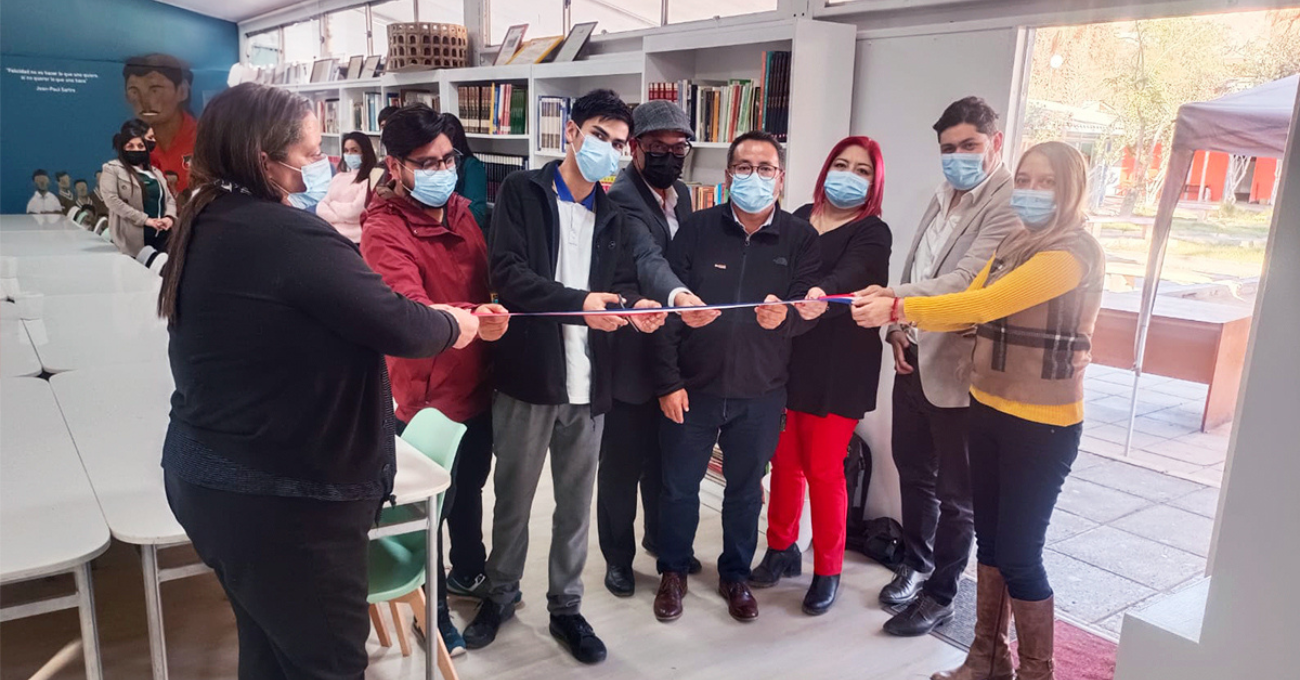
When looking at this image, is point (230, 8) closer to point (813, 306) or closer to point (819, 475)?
point (813, 306)

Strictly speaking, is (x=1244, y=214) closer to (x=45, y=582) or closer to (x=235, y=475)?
(x=235, y=475)

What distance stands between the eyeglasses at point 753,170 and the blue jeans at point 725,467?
0.70 metres

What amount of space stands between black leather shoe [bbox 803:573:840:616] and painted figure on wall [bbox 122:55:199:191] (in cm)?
247

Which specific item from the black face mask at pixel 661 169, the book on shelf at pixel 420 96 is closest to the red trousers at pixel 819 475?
the black face mask at pixel 661 169

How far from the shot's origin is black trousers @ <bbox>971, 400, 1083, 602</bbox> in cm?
195

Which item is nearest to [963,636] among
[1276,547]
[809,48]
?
[1276,547]

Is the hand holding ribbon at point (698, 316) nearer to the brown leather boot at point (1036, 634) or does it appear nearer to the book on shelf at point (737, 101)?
the book on shelf at point (737, 101)

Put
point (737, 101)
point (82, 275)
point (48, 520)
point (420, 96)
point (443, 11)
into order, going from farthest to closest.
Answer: point (443, 11) → point (420, 96) → point (82, 275) → point (737, 101) → point (48, 520)

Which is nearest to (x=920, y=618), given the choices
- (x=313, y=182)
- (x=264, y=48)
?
(x=313, y=182)

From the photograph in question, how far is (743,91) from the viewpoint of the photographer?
11.2ft

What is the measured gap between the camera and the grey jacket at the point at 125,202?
3.10 metres

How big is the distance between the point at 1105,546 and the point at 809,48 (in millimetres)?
2051

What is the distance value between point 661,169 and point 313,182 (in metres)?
1.35

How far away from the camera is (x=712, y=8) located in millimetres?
4031
